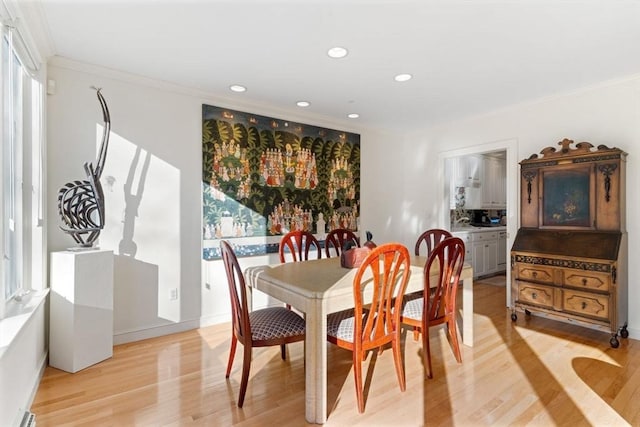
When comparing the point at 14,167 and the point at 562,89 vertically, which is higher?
the point at 562,89

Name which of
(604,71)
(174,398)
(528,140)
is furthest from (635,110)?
(174,398)

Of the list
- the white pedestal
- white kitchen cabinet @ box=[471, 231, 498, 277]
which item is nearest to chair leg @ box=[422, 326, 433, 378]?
the white pedestal

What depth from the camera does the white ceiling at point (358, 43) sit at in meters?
2.02

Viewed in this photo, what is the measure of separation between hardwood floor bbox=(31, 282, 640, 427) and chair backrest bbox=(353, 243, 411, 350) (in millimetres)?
402

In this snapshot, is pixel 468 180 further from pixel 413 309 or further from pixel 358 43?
pixel 358 43

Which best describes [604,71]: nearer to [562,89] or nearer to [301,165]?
[562,89]

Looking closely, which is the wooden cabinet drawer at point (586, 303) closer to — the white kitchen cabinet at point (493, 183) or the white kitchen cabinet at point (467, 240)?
the white kitchen cabinet at point (467, 240)

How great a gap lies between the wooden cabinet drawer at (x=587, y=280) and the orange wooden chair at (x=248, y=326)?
2.54m

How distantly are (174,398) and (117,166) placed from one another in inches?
77.5

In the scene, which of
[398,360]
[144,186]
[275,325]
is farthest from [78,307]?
[398,360]

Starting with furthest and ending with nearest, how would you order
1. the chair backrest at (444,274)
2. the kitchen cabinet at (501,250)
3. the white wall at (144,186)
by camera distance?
1. the kitchen cabinet at (501,250)
2. the white wall at (144,186)
3. the chair backrest at (444,274)

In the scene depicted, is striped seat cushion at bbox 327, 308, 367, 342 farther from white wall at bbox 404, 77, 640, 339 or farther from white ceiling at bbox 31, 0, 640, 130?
white wall at bbox 404, 77, 640, 339

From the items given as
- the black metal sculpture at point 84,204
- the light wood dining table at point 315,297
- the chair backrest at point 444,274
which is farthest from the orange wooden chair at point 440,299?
the black metal sculpture at point 84,204

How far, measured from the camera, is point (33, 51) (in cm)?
226
